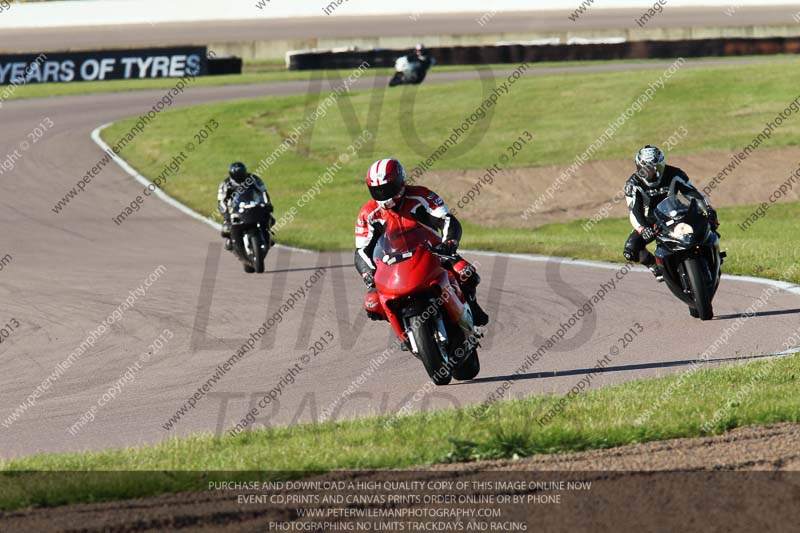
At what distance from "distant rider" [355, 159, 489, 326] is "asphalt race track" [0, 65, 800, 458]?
91 centimetres

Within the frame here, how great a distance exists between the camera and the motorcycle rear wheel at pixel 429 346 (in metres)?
9.38

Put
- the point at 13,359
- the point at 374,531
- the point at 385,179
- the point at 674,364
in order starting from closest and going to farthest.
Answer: the point at 374,531
the point at 385,179
the point at 674,364
the point at 13,359

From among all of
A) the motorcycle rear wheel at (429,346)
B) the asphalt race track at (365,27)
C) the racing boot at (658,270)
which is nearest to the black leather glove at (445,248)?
the motorcycle rear wheel at (429,346)

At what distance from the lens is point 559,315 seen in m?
13.5

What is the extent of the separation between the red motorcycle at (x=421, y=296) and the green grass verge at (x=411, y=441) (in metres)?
0.95

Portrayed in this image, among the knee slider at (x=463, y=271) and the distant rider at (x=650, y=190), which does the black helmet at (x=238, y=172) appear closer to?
the distant rider at (x=650, y=190)

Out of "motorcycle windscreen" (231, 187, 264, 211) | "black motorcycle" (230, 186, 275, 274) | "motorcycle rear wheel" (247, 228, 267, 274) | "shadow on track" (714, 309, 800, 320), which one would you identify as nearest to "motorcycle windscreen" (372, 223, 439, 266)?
"shadow on track" (714, 309, 800, 320)

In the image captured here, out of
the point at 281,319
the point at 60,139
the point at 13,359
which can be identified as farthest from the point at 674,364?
the point at 60,139

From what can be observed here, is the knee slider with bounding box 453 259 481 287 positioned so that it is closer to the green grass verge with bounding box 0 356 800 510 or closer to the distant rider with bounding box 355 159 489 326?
the distant rider with bounding box 355 159 489 326

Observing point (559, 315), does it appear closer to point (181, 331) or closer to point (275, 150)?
point (181, 331)

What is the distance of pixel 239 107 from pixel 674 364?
32.3 meters

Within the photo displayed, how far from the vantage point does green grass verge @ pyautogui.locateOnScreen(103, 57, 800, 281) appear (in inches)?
1027

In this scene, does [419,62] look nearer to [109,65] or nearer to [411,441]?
[109,65]

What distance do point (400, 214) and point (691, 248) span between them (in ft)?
13.4
